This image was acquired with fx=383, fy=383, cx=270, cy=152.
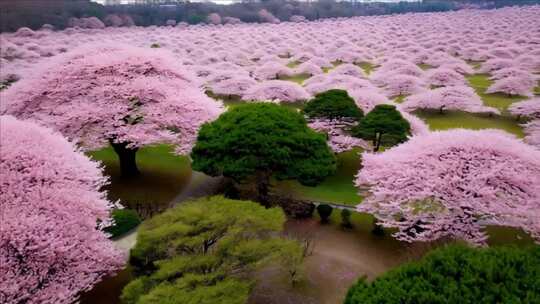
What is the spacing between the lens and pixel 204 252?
9734 mm

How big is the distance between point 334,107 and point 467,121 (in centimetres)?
1314

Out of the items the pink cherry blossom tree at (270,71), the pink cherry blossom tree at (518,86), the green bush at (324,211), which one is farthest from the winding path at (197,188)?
the pink cherry blossom tree at (518,86)

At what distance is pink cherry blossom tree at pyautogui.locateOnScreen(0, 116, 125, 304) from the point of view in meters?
8.66

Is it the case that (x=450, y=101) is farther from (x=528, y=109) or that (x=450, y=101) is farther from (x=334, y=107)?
(x=334, y=107)

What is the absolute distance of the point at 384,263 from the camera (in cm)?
1326

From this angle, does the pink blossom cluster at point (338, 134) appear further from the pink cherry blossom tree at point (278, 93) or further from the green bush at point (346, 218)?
the pink cherry blossom tree at point (278, 93)

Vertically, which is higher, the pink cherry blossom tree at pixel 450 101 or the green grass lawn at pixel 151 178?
the pink cherry blossom tree at pixel 450 101

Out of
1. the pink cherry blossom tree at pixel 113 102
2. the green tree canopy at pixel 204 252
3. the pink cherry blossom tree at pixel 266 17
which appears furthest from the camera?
the pink cherry blossom tree at pixel 266 17

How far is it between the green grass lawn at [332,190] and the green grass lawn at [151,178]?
5.31 metres

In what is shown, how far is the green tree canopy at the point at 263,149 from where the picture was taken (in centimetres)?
1492

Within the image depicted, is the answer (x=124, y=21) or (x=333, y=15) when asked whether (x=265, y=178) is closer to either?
(x=124, y=21)

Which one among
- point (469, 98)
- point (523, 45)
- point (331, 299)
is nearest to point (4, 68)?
point (331, 299)

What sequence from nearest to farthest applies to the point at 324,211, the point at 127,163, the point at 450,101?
the point at 324,211 → the point at 127,163 → the point at 450,101

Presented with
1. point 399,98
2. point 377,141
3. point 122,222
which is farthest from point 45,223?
point 399,98
